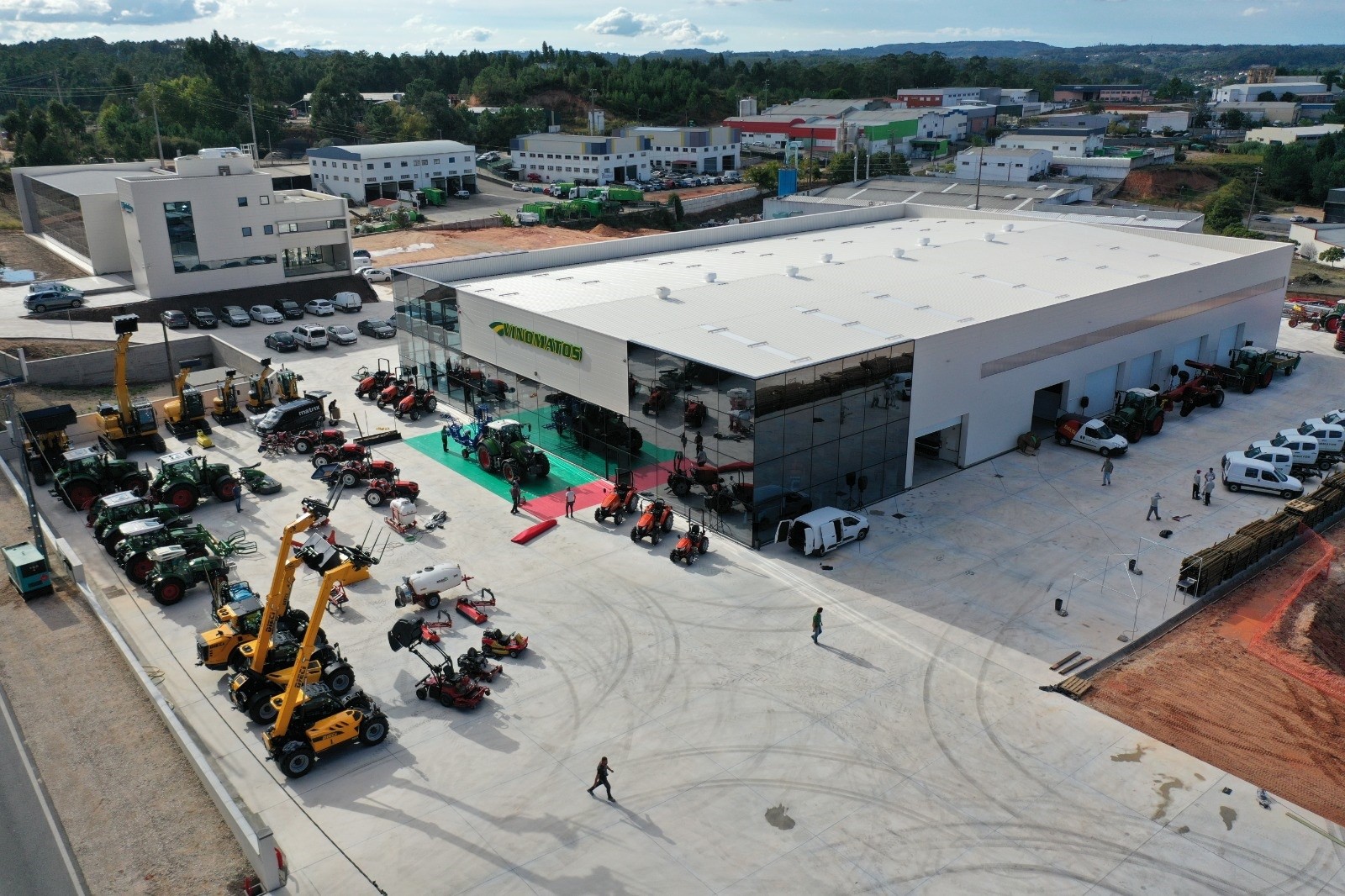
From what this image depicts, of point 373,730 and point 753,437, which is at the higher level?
point 753,437

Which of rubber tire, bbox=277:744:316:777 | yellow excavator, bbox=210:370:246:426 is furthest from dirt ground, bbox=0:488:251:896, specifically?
yellow excavator, bbox=210:370:246:426

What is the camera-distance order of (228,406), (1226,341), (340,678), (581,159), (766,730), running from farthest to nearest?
(581,159)
(1226,341)
(228,406)
(340,678)
(766,730)

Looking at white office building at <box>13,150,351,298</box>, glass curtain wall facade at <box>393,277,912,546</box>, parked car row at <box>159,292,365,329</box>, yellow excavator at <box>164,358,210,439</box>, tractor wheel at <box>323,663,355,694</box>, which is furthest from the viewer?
white office building at <box>13,150,351,298</box>

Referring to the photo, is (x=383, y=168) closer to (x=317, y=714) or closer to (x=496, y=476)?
(x=496, y=476)

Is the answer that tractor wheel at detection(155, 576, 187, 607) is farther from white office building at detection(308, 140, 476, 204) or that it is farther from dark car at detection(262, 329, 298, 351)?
white office building at detection(308, 140, 476, 204)

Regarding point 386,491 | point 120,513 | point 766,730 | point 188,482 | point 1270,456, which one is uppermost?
point 188,482

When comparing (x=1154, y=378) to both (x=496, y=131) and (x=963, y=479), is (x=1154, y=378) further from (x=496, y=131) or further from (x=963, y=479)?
(x=496, y=131)

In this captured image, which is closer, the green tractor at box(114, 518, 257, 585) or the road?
the road

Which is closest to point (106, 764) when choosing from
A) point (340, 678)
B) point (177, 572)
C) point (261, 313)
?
point (340, 678)
